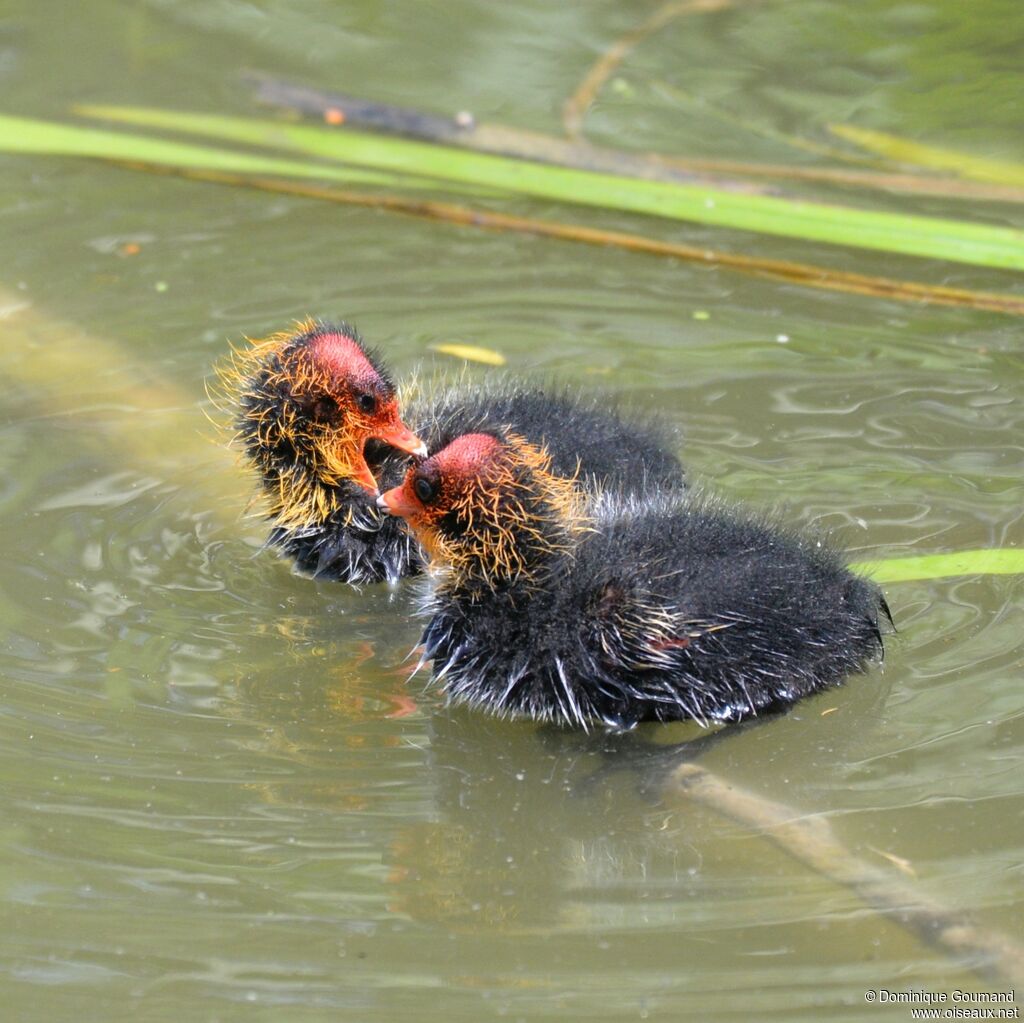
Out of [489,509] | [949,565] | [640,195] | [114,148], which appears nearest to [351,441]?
[489,509]

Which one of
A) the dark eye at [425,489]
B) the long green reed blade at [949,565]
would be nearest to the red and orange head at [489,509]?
the dark eye at [425,489]

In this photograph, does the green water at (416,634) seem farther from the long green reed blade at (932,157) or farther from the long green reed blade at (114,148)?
the long green reed blade at (114,148)

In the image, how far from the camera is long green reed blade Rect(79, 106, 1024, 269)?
18.2 feet

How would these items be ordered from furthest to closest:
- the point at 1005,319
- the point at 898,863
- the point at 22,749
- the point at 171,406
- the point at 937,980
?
the point at 1005,319 → the point at 171,406 → the point at 22,749 → the point at 898,863 → the point at 937,980

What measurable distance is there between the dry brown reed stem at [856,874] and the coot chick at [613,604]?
0.24 m

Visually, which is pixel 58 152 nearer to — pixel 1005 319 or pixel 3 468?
pixel 3 468

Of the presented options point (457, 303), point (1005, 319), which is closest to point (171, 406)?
point (457, 303)

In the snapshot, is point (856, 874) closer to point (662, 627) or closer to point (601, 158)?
point (662, 627)

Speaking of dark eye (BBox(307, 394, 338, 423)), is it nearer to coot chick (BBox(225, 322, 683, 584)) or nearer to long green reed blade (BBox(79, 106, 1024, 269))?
coot chick (BBox(225, 322, 683, 584))

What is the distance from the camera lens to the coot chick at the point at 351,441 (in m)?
4.31

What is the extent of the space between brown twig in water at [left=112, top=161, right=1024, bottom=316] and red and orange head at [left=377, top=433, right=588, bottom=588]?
2.52 metres

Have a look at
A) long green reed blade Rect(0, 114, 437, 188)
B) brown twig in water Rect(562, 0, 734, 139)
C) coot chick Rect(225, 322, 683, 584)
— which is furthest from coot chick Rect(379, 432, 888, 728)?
brown twig in water Rect(562, 0, 734, 139)

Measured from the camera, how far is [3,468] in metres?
5.06

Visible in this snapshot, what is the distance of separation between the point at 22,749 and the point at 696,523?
173 cm
